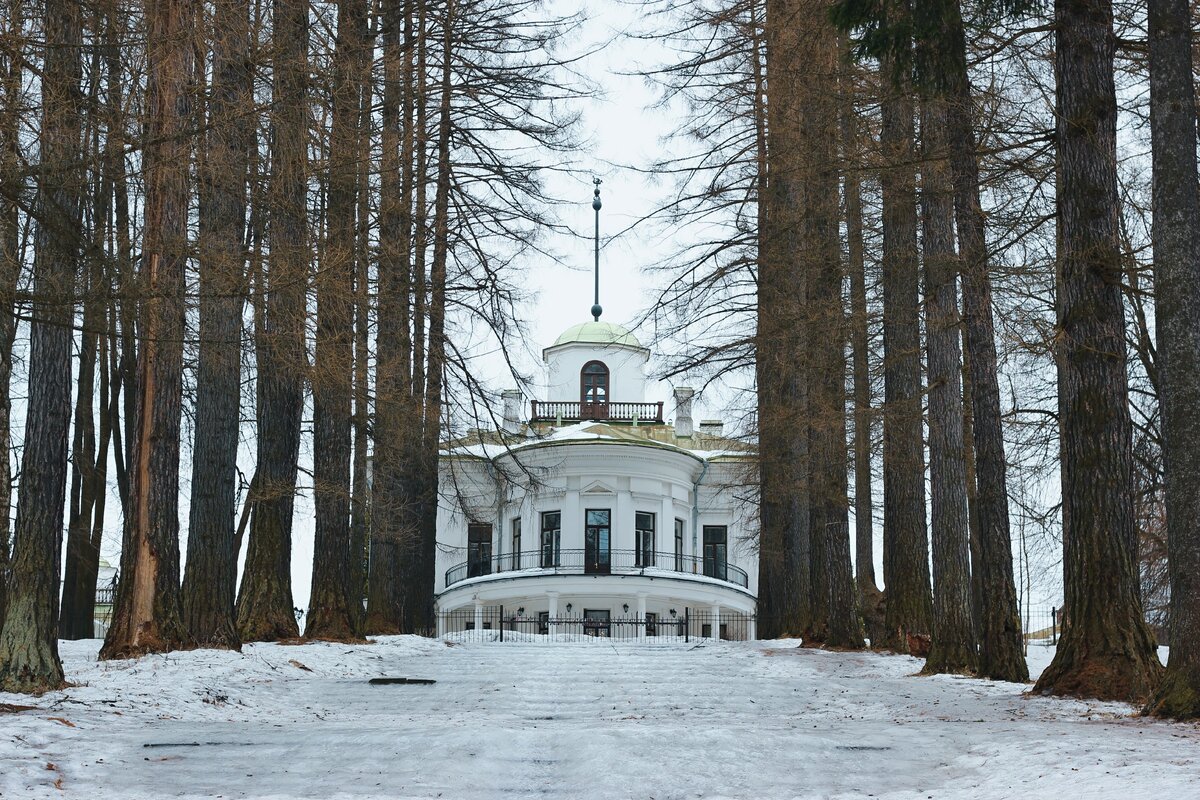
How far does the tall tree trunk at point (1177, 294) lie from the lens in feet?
29.2

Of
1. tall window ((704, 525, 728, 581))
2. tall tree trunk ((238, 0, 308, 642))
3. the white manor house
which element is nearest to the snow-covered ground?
tall tree trunk ((238, 0, 308, 642))

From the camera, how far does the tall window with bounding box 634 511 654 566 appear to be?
42.0 metres

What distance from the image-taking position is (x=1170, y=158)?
9.23 m

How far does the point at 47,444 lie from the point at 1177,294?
8.92m

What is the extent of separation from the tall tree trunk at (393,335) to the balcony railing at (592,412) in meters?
23.8

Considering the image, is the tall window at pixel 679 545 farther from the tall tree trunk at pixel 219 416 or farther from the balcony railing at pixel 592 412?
the tall tree trunk at pixel 219 416

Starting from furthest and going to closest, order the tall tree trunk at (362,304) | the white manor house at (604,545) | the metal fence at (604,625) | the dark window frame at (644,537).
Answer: the dark window frame at (644,537) < the white manor house at (604,545) < the metal fence at (604,625) < the tall tree trunk at (362,304)

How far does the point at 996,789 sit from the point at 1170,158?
5093 millimetres

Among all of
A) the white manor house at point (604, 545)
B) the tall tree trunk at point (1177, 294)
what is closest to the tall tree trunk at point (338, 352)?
the tall tree trunk at point (1177, 294)

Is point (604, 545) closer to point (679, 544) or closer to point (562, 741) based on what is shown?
point (679, 544)

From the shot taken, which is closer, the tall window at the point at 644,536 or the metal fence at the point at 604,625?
the metal fence at the point at 604,625

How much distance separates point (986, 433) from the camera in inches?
520

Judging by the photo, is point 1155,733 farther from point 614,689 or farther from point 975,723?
point 614,689

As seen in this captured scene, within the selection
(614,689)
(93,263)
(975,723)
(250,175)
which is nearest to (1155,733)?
(975,723)
